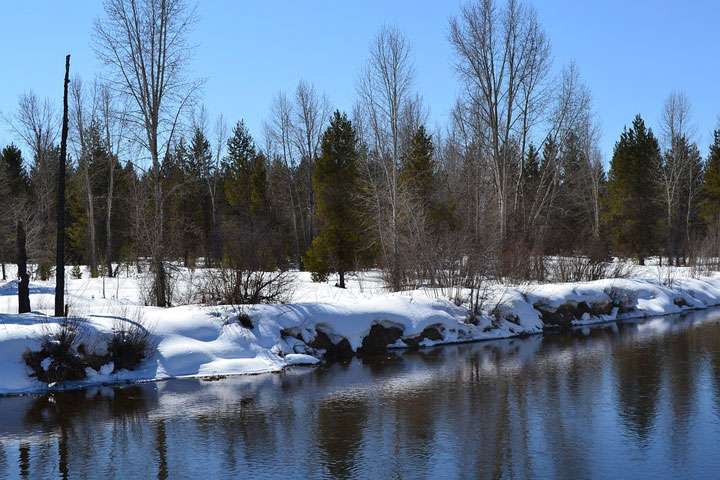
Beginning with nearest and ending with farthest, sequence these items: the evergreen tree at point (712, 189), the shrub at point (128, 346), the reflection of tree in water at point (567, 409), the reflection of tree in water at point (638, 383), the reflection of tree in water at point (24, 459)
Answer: the reflection of tree in water at point (567, 409), the reflection of tree in water at point (24, 459), the reflection of tree in water at point (638, 383), the shrub at point (128, 346), the evergreen tree at point (712, 189)

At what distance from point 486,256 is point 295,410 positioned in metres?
11.9

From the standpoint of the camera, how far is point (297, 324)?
17.7 m

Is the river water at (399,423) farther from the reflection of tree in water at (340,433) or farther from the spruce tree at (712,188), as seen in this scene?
the spruce tree at (712,188)

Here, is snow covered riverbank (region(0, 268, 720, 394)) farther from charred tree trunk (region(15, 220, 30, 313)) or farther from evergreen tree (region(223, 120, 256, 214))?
evergreen tree (region(223, 120, 256, 214))

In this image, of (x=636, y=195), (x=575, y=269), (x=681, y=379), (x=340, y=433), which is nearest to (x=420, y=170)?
(x=575, y=269)

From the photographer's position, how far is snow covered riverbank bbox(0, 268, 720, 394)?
15156mm

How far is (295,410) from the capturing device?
11719 mm

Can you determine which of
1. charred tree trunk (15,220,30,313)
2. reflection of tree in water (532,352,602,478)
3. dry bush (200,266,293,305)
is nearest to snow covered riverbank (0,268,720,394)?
charred tree trunk (15,220,30,313)

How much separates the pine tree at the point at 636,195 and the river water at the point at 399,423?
2985 cm

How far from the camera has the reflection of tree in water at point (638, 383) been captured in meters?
10.1

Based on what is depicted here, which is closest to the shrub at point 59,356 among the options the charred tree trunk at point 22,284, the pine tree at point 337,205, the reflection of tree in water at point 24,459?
the charred tree trunk at point 22,284

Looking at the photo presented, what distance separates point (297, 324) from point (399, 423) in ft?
24.9

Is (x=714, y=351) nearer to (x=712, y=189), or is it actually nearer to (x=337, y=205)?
(x=337, y=205)

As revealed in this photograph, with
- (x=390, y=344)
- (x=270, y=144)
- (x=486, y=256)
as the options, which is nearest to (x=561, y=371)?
(x=390, y=344)
